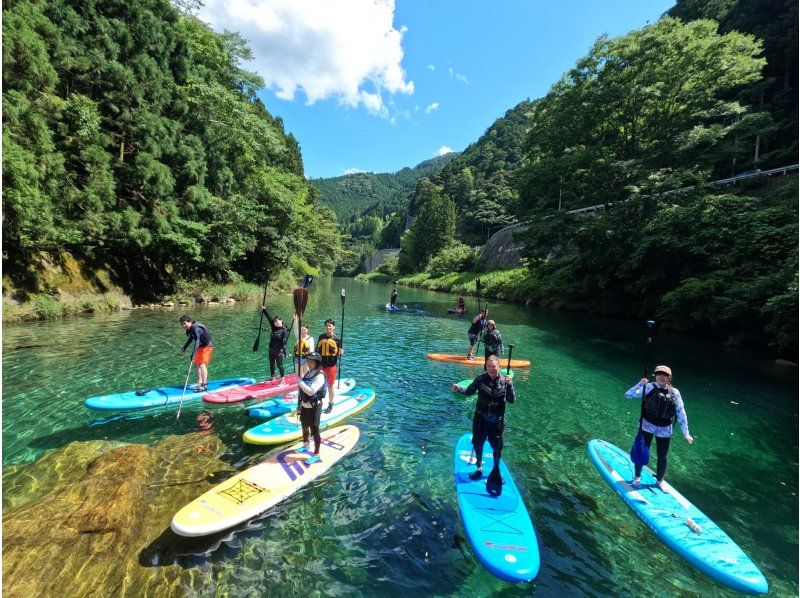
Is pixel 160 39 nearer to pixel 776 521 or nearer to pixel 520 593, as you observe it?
pixel 520 593

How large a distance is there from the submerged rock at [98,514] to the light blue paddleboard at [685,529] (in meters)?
7.36

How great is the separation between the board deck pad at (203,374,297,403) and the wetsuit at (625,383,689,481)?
975 centimetres

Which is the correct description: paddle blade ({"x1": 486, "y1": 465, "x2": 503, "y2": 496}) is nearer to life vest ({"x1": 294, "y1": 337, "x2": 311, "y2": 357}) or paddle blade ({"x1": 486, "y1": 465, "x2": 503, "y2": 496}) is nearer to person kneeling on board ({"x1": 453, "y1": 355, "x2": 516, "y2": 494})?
person kneeling on board ({"x1": 453, "y1": 355, "x2": 516, "y2": 494})

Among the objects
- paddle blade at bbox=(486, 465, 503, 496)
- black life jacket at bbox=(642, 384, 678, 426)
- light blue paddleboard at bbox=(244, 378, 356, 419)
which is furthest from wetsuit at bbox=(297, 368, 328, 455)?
black life jacket at bbox=(642, 384, 678, 426)

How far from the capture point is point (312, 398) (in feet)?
25.5

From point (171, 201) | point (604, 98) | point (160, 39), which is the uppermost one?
point (160, 39)

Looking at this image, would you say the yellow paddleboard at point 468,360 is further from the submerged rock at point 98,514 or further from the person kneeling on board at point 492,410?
the submerged rock at point 98,514

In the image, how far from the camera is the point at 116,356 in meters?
14.6

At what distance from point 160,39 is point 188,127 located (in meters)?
5.51

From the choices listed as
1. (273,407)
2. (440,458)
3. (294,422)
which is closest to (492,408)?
(440,458)

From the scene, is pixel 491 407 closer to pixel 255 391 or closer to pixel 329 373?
pixel 329 373

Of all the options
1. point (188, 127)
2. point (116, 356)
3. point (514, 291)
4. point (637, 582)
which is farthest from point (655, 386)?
point (514, 291)

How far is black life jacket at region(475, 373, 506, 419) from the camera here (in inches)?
281

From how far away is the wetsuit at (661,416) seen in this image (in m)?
6.86
